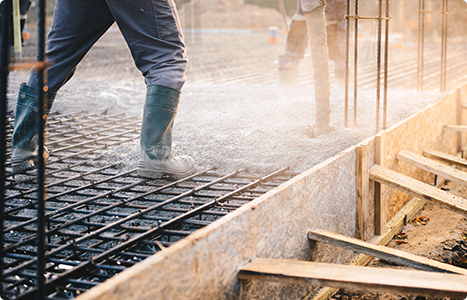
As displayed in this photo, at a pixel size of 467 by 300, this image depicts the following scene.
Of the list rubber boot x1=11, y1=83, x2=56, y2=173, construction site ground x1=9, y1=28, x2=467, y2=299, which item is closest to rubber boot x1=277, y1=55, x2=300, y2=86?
construction site ground x1=9, y1=28, x2=467, y2=299

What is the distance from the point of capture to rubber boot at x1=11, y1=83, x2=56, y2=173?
2.54 metres

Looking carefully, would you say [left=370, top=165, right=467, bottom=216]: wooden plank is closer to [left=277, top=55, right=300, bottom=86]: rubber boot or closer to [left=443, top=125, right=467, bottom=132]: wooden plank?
[left=443, top=125, right=467, bottom=132]: wooden plank

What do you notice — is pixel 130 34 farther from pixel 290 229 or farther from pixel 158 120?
pixel 290 229

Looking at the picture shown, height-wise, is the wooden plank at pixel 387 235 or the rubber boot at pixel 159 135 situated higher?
the rubber boot at pixel 159 135

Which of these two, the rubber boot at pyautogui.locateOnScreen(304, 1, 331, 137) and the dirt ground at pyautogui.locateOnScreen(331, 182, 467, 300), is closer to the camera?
the dirt ground at pyautogui.locateOnScreen(331, 182, 467, 300)

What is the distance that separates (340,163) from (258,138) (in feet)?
3.28

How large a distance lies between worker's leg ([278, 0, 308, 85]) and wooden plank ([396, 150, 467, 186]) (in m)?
2.46

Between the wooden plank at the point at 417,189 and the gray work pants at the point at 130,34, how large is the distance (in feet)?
3.78

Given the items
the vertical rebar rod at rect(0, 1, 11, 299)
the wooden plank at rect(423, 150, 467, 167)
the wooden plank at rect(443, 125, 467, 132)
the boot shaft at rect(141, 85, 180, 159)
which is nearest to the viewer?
the vertical rebar rod at rect(0, 1, 11, 299)

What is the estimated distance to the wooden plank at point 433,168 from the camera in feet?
8.62

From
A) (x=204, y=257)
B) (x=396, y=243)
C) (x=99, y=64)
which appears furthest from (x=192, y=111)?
(x=99, y=64)

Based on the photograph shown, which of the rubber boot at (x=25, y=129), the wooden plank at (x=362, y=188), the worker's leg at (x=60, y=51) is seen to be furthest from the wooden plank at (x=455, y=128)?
the rubber boot at (x=25, y=129)

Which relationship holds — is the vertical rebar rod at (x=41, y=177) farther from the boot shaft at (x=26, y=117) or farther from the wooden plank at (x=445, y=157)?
the wooden plank at (x=445, y=157)

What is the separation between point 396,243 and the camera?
8.39ft
